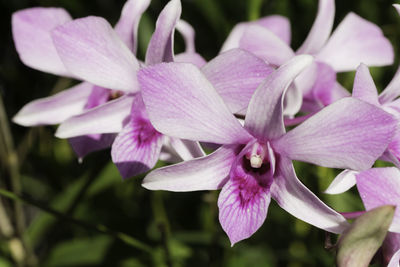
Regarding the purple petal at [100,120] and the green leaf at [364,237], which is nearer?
the green leaf at [364,237]

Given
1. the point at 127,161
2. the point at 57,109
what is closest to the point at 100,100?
the point at 57,109

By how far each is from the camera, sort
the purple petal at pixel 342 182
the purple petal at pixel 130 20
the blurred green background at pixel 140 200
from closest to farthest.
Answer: the purple petal at pixel 342 182 → the purple petal at pixel 130 20 → the blurred green background at pixel 140 200

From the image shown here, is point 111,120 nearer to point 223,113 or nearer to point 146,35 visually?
point 223,113

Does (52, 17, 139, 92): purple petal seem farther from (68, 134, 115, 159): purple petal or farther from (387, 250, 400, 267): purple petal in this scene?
(387, 250, 400, 267): purple petal

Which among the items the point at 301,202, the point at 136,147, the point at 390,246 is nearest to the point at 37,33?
the point at 136,147

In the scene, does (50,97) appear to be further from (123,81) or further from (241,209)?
(241,209)

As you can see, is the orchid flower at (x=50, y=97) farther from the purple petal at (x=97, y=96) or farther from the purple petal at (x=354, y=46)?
the purple petal at (x=354, y=46)

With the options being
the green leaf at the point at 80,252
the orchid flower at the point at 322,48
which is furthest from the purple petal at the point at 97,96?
the green leaf at the point at 80,252
